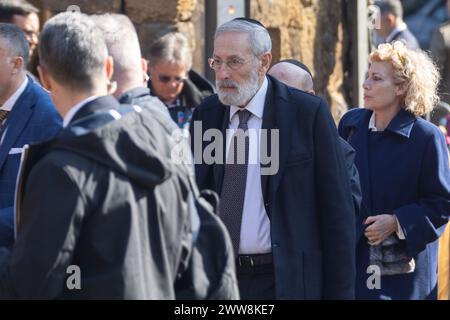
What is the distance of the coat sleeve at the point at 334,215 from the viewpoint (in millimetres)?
4820

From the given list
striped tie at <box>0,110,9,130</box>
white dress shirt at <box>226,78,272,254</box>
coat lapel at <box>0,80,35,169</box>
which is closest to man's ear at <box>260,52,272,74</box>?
white dress shirt at <box>226,78,272,254</box>

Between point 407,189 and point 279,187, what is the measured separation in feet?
4.48

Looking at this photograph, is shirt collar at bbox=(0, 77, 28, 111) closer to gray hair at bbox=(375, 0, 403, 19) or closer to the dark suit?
the dark suit

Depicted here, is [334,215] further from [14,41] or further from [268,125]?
[14,41]

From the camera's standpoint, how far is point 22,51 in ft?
17.6

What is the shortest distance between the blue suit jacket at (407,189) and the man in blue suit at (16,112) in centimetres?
179

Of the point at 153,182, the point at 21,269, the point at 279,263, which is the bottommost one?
the point at 279,263

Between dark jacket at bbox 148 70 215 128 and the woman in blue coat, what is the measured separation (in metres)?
1.66
